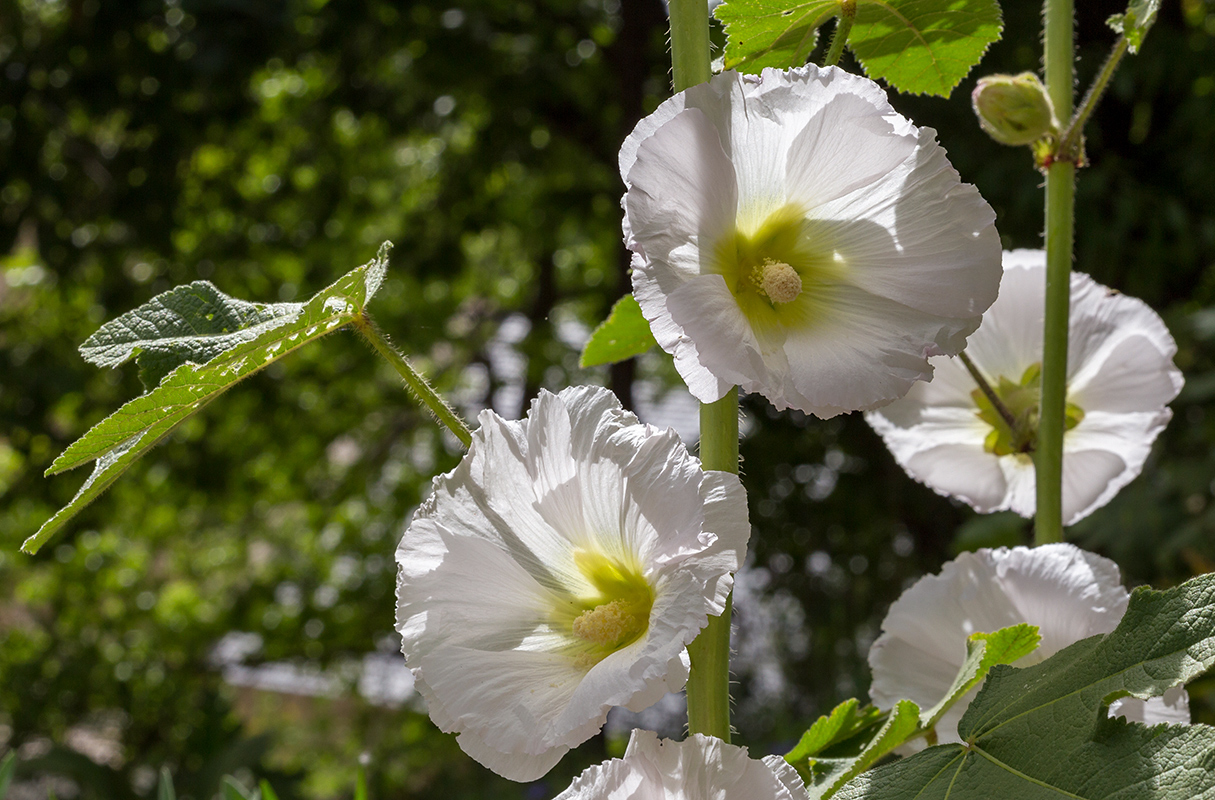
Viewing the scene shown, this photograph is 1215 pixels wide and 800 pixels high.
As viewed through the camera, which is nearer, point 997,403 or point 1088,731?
point 1088,731

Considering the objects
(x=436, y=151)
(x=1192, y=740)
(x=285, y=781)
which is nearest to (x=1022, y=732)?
(x=1192, y=740)

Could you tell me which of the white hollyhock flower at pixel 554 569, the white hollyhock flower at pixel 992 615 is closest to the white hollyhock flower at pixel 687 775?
the white hollyhock flower at pixel 554 569

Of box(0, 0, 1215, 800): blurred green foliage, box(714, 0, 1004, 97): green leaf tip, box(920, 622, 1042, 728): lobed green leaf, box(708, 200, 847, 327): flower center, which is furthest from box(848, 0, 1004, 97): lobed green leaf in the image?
box(0, 0, 1215, 800): blurred green foliage

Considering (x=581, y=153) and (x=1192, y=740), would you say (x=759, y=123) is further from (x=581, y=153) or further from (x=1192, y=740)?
(x=581, y=153)

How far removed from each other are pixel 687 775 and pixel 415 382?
0.16 metres

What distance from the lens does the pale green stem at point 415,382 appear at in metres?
0.35

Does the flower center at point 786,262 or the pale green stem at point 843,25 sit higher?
the pale green stem at point 843,25

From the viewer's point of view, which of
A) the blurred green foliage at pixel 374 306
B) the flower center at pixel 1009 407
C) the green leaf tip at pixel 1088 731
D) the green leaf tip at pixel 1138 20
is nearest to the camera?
the green leaf tip at pixel 1088 731

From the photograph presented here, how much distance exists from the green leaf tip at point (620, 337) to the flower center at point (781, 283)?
0.09 meters

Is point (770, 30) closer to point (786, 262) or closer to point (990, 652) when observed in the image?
point (786, 262)

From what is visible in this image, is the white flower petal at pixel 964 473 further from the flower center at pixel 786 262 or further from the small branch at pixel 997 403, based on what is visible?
the flower center at pixel 786 262

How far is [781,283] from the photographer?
1.11ft

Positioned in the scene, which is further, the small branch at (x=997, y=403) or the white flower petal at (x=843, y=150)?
the small branch at (x=997, y=403)

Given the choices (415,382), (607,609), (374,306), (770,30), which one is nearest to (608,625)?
(607,609)
